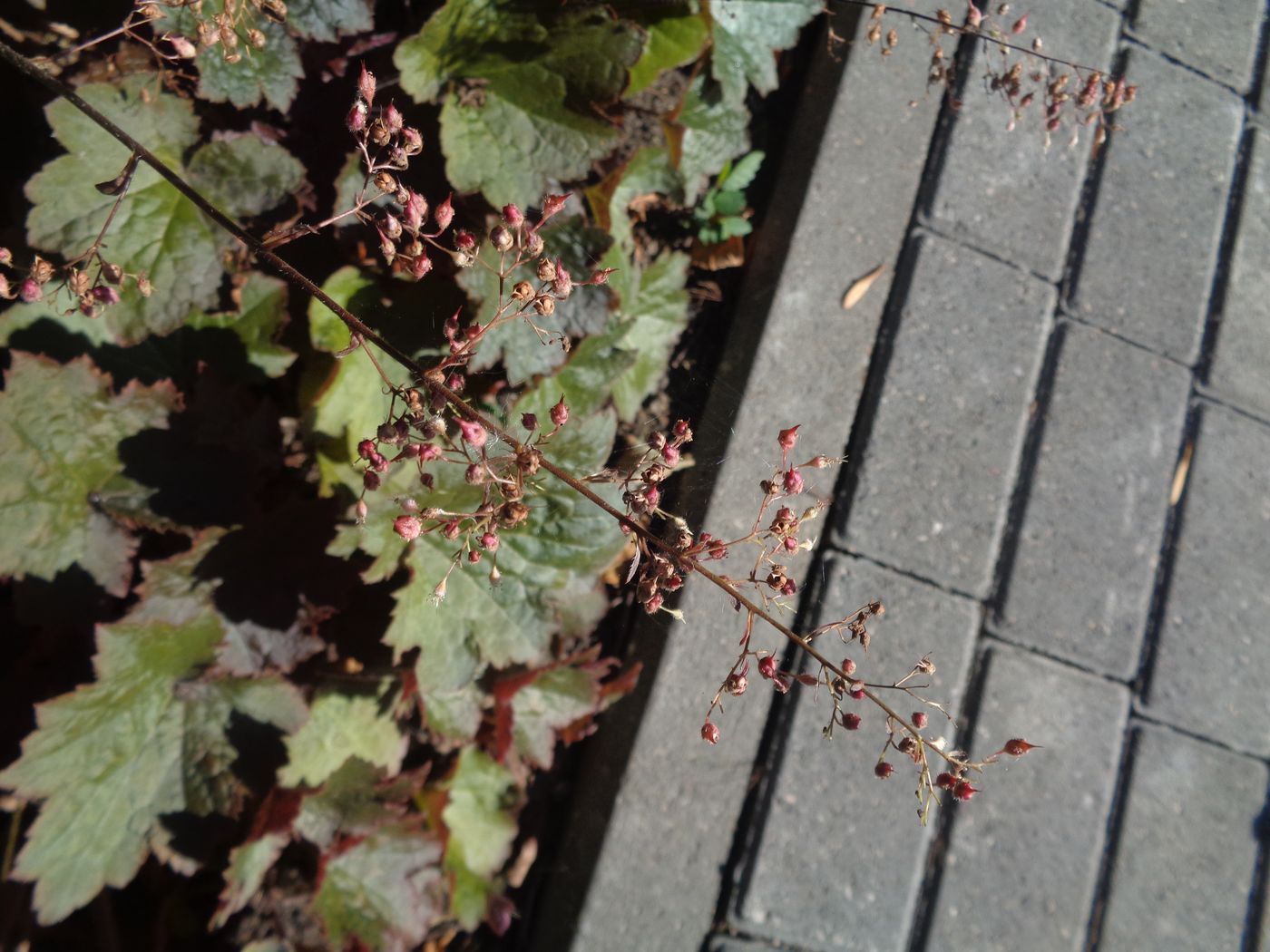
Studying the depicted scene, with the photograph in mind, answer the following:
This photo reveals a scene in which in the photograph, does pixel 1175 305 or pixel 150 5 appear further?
pixel 1175 305

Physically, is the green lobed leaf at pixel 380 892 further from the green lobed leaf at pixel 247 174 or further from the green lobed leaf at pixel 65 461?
the green lobed leaf at pixel 247 174

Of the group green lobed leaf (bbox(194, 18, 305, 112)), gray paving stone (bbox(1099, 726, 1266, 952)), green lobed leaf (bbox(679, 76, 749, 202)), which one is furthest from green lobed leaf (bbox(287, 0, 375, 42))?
gray paving stone (bbox(1099, 726, 1266, 952))

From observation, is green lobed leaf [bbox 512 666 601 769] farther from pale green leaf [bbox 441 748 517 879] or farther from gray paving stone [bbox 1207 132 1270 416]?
gray paving stone [bbox 1207 132 1270 416]

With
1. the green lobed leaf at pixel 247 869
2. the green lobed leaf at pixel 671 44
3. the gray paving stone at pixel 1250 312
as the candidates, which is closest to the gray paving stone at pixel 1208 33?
the gray paving stone at pixel 1250 312

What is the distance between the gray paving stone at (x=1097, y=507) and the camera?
2.20 meters

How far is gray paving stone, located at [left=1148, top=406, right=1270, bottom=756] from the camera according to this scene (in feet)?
7.51

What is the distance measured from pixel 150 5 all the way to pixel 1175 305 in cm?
221

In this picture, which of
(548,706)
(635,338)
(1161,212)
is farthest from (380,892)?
(1161,212)

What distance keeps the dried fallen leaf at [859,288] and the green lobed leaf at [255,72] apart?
3.79 ft

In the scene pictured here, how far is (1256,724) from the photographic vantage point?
2338 millimetres

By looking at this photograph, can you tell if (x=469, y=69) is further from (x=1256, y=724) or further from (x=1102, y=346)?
(x=1256, y=724)

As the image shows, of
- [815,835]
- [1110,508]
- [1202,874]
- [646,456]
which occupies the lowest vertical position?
[1202,874]

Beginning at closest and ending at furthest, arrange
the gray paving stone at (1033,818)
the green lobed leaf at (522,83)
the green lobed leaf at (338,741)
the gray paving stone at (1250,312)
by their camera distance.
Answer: the green lobed leaf at (522,83) → the green lobed leaf at (338,741) → the gray paving stone at (1033,818) → the gray paving stone at (1250,312)

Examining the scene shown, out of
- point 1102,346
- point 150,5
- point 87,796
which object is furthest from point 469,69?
point 1102,346
